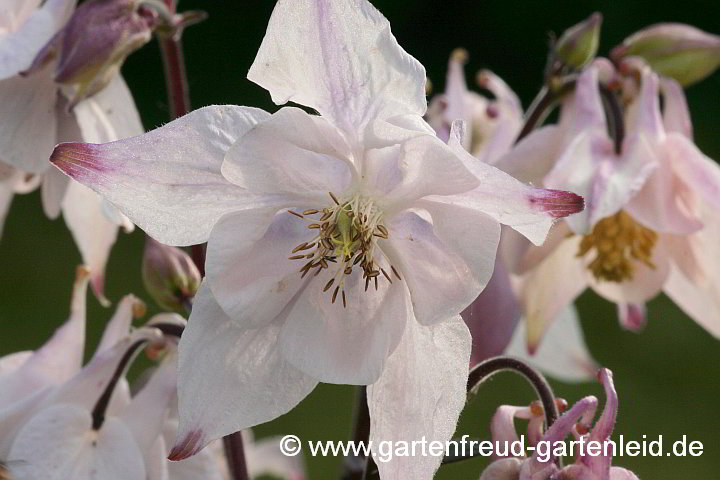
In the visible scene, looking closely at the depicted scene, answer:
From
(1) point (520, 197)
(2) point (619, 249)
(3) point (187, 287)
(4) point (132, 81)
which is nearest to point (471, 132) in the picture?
(2) point (619, 249)

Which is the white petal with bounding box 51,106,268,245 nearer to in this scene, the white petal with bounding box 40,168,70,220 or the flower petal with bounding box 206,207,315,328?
the flower petal with bounding box 206,207,315,328

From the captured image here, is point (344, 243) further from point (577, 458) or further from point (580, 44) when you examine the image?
point (580, 44)

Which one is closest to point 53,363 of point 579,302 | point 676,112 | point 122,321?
point 122,321

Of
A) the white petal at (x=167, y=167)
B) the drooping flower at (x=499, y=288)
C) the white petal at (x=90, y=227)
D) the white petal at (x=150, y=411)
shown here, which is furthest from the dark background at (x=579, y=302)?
the white petal at (x=167, y=167)

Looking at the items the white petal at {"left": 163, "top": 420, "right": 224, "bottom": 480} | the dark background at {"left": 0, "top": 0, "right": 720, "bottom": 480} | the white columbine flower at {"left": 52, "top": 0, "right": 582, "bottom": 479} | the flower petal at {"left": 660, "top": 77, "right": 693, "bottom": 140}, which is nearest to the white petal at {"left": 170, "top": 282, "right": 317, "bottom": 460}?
the white columbine flower at {"left": 52, "top": 0, "right": 582, "bottom": 479}

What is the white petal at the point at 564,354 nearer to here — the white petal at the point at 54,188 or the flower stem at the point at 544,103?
the flower stem at the point at 544,103
